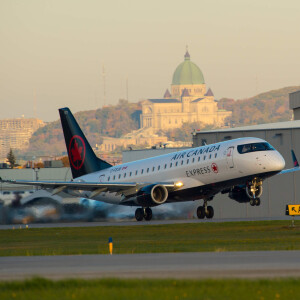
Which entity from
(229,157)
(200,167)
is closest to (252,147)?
(229,157)

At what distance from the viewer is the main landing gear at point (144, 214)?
58344 millimetres

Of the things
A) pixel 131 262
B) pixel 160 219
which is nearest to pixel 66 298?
pixel 131 262

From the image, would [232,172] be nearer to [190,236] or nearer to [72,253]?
[190,236]

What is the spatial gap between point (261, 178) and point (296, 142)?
20472mm

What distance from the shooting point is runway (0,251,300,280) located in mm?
22062

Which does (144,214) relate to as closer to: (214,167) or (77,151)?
(214,167)

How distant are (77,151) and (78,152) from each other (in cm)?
17

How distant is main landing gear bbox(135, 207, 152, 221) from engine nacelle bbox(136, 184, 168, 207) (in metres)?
2.33

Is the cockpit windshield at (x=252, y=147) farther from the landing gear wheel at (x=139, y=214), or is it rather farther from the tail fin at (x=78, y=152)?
the tail fin at (x=78, y=152)

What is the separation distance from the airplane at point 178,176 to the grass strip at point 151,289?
1253 inches

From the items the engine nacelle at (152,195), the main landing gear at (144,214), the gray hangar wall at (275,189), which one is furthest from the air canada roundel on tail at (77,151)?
the gray hangar wall at (275,189)

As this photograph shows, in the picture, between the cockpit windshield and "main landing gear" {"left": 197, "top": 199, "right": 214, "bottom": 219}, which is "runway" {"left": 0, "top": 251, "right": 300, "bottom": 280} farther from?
"main landing gear" {"left": 197, "top": 199, "right": 214, "bottom": 219}

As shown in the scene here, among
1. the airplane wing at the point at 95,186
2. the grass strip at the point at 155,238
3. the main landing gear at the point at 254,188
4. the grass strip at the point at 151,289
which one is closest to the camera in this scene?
the grass strip at the point at 151,289

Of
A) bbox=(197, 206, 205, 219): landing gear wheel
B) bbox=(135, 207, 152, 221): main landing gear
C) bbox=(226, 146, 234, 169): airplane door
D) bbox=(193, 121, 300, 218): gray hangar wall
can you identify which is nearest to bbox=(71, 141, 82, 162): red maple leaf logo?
bbox=(135, 207, 152, 221): main landing gear
